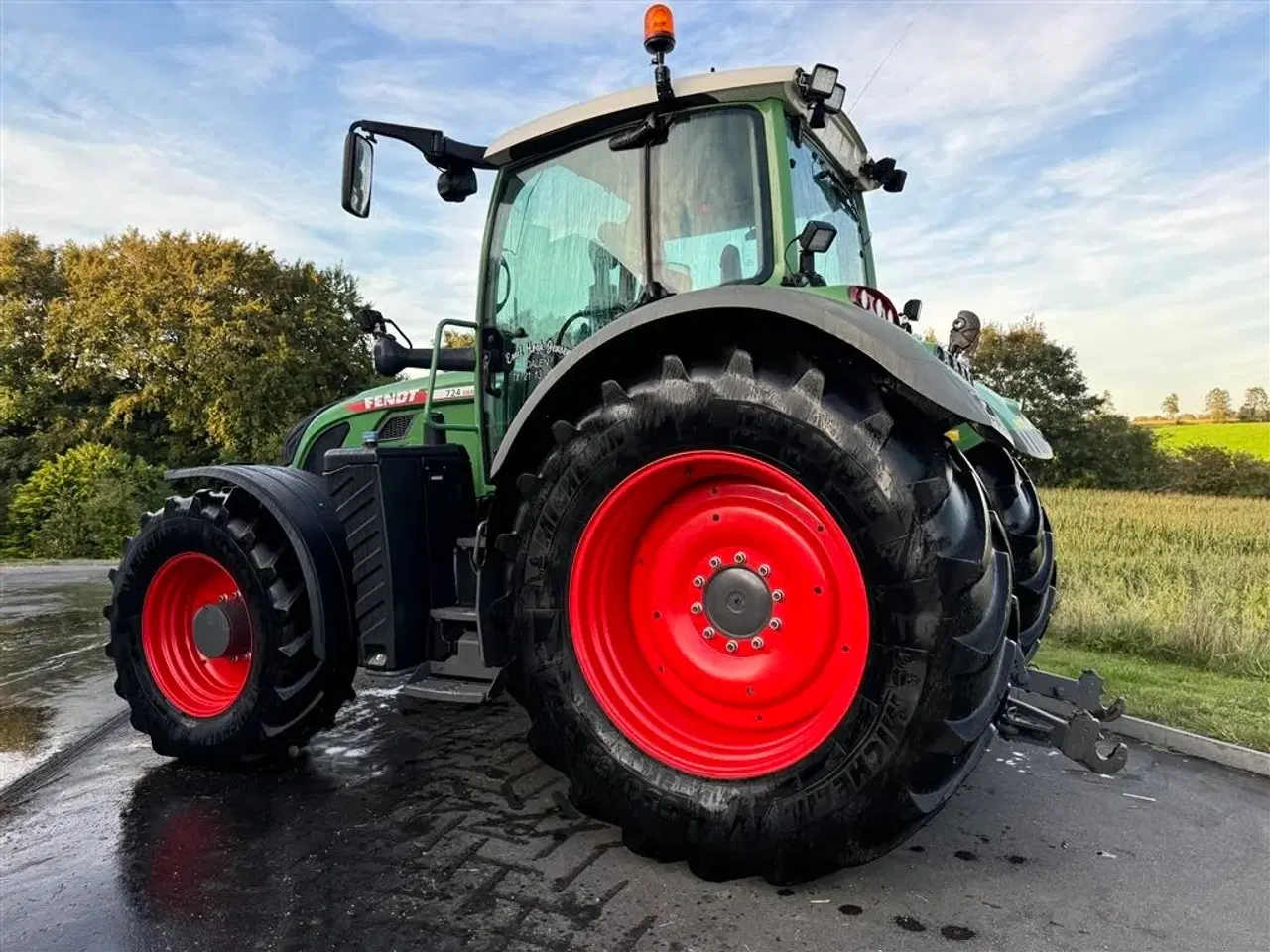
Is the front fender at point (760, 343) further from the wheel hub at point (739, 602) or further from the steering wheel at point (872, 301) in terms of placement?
the wheel hub at point (739, 602)

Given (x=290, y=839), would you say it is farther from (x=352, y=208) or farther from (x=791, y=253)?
(x=791, y=253)

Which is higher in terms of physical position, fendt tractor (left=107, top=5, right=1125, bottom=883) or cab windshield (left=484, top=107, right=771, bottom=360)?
cab windshield (left=484, top=107, right=771, bottom=360)

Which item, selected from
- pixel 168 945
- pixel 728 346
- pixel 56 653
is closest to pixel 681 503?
pixel 728 346

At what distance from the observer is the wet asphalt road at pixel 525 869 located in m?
2.26

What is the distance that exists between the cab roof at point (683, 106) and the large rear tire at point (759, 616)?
108 centimetres

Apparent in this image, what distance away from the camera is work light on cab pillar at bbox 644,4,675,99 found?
2.88 m

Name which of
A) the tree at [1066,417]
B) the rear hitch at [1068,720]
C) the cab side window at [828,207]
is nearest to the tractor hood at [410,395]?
the cab side window at [828,207]

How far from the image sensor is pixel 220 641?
3502mm

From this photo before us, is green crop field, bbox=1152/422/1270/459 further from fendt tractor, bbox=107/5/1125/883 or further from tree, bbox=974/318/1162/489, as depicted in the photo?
fendt tractor, bbox=107/5/1125/883

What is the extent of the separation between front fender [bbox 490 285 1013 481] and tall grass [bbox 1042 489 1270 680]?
4.72 metres

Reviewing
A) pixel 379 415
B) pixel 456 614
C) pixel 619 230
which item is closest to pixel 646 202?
pixel 619 230

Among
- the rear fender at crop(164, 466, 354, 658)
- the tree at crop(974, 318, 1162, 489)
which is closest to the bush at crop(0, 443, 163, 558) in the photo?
the rear fender at crop(164, 466, 354, 658)

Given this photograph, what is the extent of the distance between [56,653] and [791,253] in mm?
6077

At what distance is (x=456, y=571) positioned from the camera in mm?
3367
